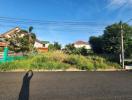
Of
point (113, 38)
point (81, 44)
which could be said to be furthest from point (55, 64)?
point (81, 44)

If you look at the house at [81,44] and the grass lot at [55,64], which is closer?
the grass lot at [55,64]

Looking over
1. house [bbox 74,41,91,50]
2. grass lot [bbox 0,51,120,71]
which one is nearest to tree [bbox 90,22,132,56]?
grass lot [bbox 0,51,120,71]

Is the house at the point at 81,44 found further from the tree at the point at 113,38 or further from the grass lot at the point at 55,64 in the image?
the grass lot at the point at 55,64

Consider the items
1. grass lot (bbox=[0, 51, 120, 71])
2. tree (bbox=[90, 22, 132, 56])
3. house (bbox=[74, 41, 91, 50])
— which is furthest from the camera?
house (bbox=[74, 41, 91, 50])

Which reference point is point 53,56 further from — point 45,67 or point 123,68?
point 123,68

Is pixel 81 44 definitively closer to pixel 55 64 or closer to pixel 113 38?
pixel 113 38

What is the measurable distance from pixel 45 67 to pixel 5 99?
36.3ft

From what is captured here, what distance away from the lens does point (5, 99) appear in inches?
252

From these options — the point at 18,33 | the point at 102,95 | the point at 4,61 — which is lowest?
the point at 102,95

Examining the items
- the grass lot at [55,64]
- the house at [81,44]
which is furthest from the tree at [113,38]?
the house at [81,44]

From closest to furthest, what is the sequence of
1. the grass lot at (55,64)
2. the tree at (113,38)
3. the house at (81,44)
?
the grass lot at (55,64)
the tree at (113,38)
the house at (81,44)

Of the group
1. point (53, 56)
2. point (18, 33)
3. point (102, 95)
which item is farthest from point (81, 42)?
point (102, 95)

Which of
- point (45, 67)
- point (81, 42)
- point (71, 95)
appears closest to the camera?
point (71, 95)

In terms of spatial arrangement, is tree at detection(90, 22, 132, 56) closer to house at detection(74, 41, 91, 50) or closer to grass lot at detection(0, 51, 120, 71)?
grass lot at detection(0, 51, 120, 71)
